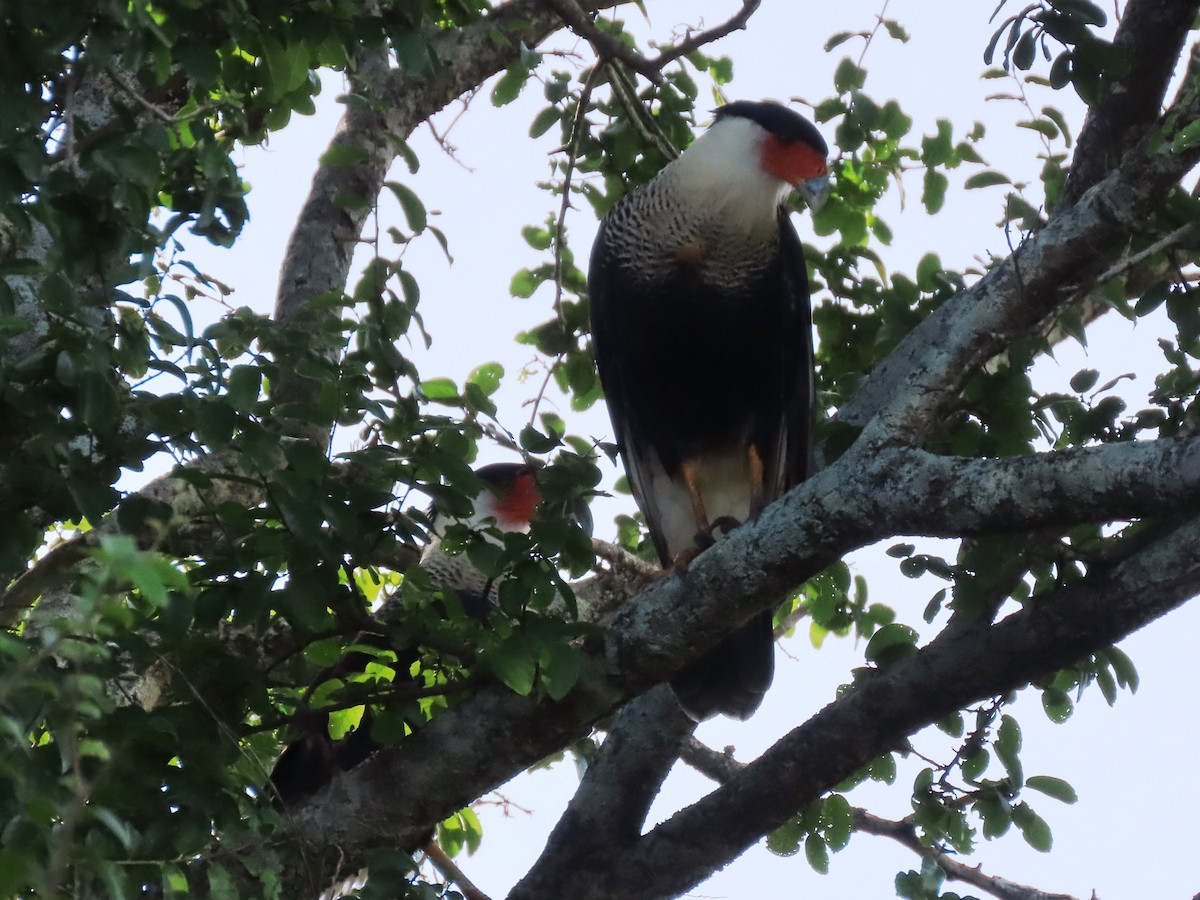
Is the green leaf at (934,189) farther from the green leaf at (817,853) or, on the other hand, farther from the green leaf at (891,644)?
the green leaf at (817,853)

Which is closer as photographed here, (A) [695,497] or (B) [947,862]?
(B) [947,862]

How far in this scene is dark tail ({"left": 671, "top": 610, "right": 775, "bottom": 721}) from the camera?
3.11 metres

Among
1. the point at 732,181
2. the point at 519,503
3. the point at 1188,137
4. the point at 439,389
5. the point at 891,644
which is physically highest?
the point at 732,181

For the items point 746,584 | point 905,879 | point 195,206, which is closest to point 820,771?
point 905,879

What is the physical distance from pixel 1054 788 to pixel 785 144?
1771 millimetres

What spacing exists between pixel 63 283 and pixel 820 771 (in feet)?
5.35

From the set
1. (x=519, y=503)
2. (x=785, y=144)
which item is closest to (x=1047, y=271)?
(x=785, y=144)

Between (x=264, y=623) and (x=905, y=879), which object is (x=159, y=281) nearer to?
(x=264, y=623)

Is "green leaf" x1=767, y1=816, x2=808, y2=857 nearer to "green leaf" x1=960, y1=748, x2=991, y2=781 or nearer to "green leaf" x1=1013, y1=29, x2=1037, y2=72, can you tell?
"green leaf" x1=960, y1=748, x2=991, y2=781

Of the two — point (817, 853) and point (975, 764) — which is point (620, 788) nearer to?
point (817, 853)

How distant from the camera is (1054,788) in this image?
2822 mm

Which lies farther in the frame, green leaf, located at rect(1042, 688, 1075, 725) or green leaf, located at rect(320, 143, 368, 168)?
green leaf, located at rect(1042, 688, 1075, 725)

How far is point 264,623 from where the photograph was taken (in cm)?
223

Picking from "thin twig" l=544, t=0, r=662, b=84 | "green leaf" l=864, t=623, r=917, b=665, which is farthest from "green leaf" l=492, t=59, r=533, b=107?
"green leaf" l=864, t=623, r=917, b=665
